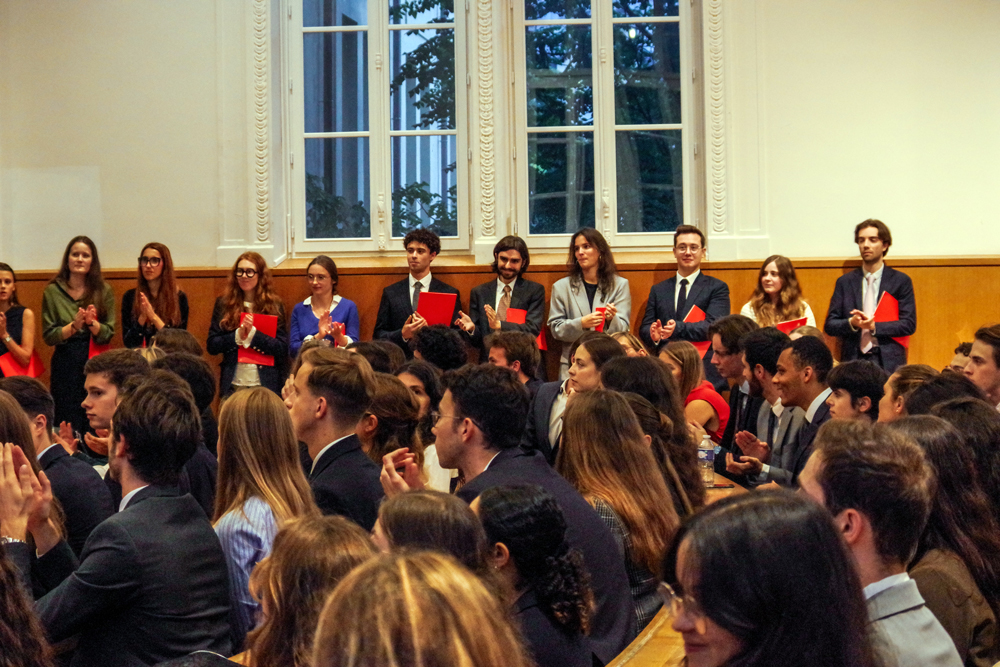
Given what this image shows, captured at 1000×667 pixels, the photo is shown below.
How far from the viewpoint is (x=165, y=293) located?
7266 mm

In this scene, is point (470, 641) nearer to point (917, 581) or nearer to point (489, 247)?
point (917, 581)

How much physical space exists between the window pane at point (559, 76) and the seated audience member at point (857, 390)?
14.3ft

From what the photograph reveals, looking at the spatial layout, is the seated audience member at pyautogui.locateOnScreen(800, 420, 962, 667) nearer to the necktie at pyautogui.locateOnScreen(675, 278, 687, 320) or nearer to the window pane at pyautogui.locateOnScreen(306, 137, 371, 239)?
the necktie at pyautogui.locateOnScreen(675, 278, 687, 320)

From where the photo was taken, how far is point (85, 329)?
7.11 meters

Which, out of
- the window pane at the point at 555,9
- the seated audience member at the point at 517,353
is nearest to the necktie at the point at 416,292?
the seated audience member at the point at 517,353

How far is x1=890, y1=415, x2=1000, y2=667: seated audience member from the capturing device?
6.66ft

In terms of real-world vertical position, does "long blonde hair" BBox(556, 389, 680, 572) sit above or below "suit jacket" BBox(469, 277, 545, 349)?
below

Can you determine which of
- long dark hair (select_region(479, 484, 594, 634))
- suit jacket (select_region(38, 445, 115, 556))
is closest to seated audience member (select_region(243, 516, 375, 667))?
long dark hair (select_region(479, 484, 594, 634))

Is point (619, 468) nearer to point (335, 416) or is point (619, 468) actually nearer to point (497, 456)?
point (497, 456)

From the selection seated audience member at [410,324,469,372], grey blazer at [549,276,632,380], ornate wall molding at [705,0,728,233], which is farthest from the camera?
ornate wall molding at [705,0,728,233]

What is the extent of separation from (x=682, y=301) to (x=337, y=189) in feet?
9.62

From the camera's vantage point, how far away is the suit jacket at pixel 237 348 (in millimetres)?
6914

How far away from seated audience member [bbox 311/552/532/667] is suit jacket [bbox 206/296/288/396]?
5.96 meters

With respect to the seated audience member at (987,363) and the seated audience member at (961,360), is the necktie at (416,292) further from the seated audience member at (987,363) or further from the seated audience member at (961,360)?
the seated audience member at (987,363)
